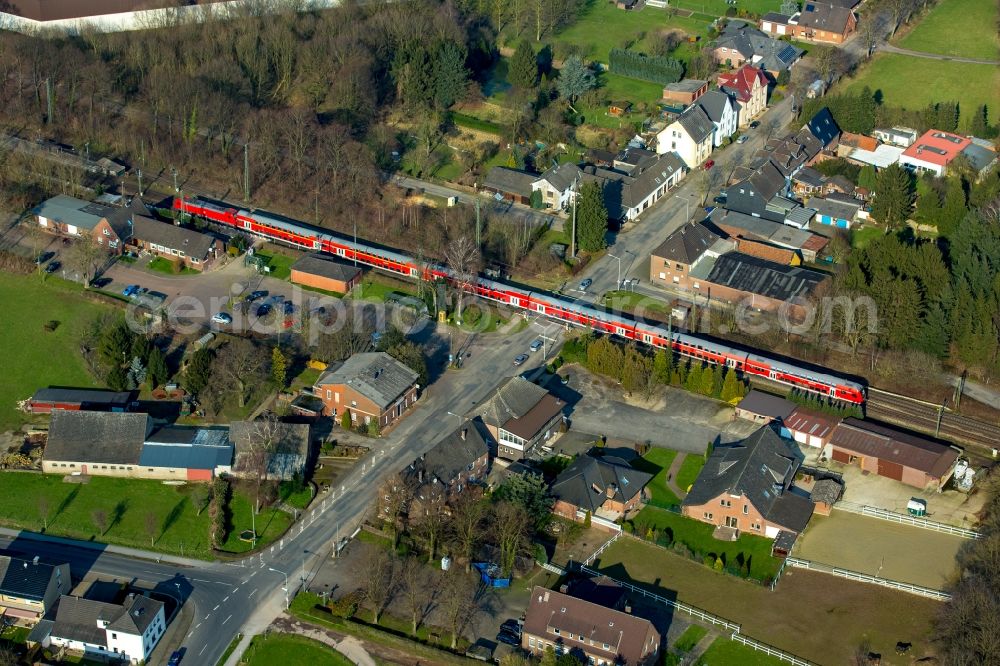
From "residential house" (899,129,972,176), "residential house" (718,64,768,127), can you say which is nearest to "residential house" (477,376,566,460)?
"residential house" (899,129,972,176)

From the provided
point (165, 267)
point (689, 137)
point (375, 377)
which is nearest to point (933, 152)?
point (689, 137)

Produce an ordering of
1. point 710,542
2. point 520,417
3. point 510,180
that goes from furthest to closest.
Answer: point 510,180, point 520,417, point 710,542

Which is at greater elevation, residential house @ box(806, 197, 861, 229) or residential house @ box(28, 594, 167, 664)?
residential house @ box(806, 197, 861, 229)

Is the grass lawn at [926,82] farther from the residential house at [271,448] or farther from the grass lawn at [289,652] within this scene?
the grass lawn at [289,652]

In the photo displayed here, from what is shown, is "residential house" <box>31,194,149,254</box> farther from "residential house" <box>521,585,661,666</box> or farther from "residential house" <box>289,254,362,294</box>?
"residential house" <box>521,585,661,666</box>

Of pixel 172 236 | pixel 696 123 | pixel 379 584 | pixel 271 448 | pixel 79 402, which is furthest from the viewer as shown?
pixel 696 123

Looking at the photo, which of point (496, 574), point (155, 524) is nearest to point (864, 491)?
point (496, 574)

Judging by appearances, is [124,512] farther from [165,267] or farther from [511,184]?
[511,184]
